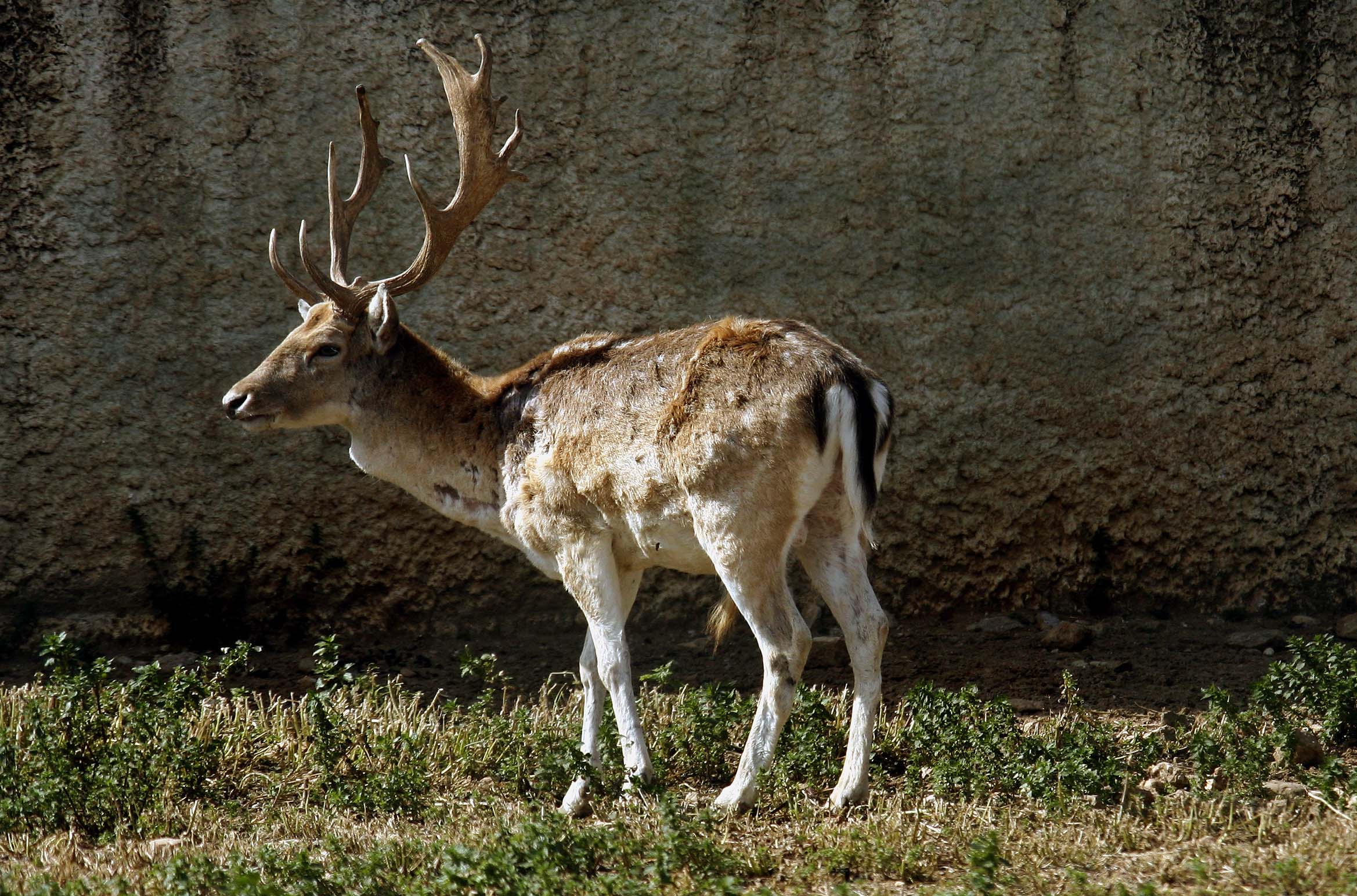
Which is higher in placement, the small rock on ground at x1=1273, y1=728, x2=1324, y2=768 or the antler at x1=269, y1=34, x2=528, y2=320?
the antler at x1=269, y1=34, x2=528, y2=320

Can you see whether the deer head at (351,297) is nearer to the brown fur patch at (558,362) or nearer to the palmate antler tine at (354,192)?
the palmate antler tine at (354,192)

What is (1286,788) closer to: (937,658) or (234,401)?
(937,658)

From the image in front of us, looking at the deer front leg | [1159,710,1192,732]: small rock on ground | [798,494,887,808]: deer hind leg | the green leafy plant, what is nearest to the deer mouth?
the green leafy plant

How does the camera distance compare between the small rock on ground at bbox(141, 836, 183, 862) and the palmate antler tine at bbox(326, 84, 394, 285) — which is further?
the palmate antler tine at bbox(326, 84, 394, 285)

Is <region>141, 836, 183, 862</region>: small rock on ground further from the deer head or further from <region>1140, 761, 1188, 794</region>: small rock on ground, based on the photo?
<region>1140, 761, 1188, 794</region>: small rock on ground

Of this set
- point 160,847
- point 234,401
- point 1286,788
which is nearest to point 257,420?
point 234,401

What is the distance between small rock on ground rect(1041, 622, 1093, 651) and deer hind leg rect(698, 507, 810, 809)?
9.02ft

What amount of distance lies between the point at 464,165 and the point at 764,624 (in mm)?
2742

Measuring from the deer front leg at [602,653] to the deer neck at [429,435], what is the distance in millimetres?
604

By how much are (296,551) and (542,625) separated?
151cm

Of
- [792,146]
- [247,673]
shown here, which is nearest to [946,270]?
[792,146]

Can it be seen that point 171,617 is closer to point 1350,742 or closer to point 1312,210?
point 1350,742

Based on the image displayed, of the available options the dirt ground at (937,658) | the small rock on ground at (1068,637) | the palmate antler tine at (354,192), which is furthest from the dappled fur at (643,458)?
the small rock on ground at (1068,637)

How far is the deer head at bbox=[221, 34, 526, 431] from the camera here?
6.56m
